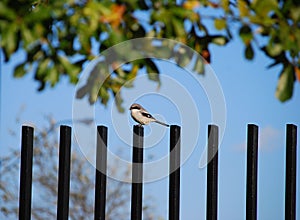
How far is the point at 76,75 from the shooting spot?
184 cm

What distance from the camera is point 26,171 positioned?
7.50ft

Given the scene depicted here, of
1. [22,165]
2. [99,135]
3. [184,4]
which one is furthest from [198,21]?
[22,165]

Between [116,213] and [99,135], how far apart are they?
10.6 feet

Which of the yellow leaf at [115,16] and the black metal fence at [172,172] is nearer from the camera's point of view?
the yellow leaf at [115,16]

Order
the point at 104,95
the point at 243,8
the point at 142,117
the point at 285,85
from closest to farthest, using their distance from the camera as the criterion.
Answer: the point at 285,85, the point at 243,8, the point at 104,95, the point at 142,117

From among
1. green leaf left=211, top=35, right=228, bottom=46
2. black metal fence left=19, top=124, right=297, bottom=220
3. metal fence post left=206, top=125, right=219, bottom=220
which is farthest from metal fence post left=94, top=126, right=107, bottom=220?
green leaf left=211, top=35, right=228, bottom=46

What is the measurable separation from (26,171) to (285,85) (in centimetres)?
92

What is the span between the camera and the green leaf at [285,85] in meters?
1.73

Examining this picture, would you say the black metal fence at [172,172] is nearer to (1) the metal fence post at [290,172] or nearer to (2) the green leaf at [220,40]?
(1) the metal fence post at [290,172]

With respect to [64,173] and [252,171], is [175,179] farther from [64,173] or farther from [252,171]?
[64,173]

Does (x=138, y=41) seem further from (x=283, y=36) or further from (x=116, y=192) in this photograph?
(x=116, y=192)

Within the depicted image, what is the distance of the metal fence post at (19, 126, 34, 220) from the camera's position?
7.50 ft

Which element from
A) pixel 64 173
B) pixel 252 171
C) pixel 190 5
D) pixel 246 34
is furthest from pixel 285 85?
pixel 64 173

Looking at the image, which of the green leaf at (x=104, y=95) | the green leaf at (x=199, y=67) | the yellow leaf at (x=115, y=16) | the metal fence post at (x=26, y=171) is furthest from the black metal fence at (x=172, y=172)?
the yellow leaf at (x=115, y=16)
